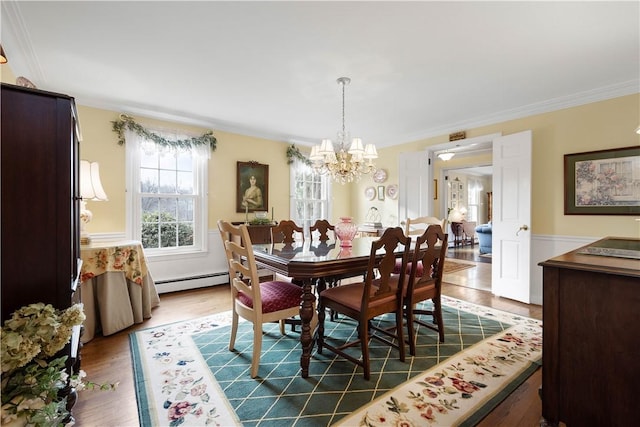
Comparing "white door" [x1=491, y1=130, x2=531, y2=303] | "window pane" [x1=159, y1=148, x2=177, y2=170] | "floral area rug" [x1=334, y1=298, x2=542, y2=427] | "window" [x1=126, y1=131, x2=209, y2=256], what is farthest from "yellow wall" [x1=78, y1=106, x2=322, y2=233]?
"floral area rug" [x1=334, y1=298, x2=542, y2=427]

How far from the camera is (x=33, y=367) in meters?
1.06

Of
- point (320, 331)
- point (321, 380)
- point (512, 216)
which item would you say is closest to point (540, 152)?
point (512, 216)

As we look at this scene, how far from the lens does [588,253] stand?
161cm

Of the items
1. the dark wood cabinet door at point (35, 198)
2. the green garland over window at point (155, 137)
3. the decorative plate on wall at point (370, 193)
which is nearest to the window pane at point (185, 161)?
the green garland over window at point (155, 137)

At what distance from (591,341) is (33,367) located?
230 centimetres

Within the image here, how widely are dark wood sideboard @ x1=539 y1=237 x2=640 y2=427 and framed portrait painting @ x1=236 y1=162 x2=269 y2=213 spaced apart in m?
4.08

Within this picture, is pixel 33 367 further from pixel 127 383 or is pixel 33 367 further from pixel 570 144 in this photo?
pixel 570 144

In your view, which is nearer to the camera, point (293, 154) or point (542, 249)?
point (542, 249)

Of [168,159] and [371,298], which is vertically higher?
[168,159]

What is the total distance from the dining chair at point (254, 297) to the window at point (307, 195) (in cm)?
312

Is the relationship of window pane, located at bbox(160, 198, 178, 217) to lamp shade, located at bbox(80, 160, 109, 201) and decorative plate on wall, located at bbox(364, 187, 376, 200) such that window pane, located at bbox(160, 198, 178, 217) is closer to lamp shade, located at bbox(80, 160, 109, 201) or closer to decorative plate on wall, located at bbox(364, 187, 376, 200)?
lamp shade, located at bbox(80, 160, 109, 201)

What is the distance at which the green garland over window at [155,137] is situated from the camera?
12.0 ft

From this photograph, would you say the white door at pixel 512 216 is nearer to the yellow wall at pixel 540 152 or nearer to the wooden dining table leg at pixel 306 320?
the yellow wall at pixel 540 152

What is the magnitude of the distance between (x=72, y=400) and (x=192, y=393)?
25.2 inches
